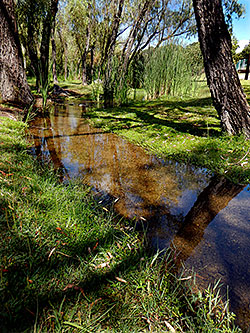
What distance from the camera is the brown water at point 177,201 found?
4.41 ft

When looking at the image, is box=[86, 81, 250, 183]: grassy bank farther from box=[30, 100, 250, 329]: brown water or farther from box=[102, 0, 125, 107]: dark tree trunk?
box=[102, 0, 125, 107]: dark tree trunk

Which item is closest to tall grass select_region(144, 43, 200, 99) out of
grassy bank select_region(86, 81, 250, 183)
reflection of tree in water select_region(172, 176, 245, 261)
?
grassy bank select_region(86, 81, 250, 183)

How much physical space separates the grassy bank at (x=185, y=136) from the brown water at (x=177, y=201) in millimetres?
236

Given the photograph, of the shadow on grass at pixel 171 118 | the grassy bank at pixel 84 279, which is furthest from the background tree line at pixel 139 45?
the grassy bank at pixel 84 279

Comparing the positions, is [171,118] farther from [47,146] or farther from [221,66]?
[47,146]

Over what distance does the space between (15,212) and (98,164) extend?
1.46 meters

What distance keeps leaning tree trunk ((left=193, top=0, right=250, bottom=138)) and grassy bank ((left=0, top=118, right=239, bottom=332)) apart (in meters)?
2.73

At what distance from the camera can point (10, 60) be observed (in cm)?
504

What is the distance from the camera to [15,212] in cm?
148

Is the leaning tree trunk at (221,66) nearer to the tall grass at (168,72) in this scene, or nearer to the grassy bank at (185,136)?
the grassy bank at (185,136)

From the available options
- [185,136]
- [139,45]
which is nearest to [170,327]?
[185,136]

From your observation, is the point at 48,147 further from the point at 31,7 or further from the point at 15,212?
the point at 31,7

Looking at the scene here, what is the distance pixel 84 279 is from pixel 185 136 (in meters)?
3.20

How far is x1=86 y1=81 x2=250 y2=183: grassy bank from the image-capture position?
2.82 m
